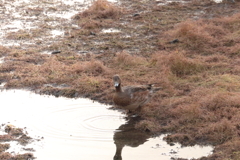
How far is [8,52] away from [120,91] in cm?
477

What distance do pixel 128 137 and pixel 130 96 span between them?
94cm

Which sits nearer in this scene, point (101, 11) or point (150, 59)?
point (150, 59)

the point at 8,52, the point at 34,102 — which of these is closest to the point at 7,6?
the point at 8,52

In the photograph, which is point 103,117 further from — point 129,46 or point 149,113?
point 129,46

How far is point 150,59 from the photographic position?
37.6 feet

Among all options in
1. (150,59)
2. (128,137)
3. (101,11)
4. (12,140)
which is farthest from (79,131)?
(101,11)

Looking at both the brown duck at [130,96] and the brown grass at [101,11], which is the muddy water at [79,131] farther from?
the brown grass at [101,11]

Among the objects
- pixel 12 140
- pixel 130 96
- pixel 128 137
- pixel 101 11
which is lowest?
pixel 128 137

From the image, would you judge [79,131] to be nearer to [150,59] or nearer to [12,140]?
[12,140]

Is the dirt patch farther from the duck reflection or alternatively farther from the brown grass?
the brown grass

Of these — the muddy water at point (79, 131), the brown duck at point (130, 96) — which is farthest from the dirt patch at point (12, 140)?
the brown duck at point (130, 96)

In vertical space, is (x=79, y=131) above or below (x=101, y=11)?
below

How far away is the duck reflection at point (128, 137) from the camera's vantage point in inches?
300

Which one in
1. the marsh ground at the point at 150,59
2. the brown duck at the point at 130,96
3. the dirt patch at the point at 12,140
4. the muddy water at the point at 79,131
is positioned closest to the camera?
the dirt patch at the point at 12,140
